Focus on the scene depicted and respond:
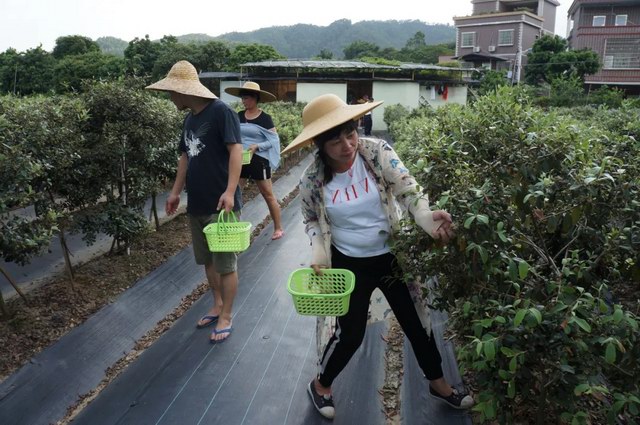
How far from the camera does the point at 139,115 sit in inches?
170

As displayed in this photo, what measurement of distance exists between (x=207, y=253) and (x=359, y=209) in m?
1.42

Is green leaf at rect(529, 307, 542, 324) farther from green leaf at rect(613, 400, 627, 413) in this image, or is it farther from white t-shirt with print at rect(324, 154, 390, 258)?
white t-shirt with print at rect(324, 154, 390, 258)

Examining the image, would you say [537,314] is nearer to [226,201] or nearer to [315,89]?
[226,201]

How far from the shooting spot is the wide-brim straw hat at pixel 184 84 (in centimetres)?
304

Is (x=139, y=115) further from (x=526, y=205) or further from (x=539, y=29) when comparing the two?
(x=539, y=29)

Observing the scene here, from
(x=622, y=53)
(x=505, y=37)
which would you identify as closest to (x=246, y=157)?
(x=622, y=53)

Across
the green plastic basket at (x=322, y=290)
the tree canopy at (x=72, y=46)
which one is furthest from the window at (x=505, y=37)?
the green plastic basket at (x=322, y=290)

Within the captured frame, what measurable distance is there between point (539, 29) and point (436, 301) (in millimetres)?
55538

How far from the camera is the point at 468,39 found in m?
49.7

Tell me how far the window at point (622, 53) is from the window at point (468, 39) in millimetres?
16255

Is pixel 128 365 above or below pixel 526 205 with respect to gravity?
below

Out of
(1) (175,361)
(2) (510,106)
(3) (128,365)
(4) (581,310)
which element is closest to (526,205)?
(4) (581,310)

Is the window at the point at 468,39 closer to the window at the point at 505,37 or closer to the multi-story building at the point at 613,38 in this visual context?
the window at the point at 505,37

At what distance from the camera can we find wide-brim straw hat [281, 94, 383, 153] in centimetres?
212
